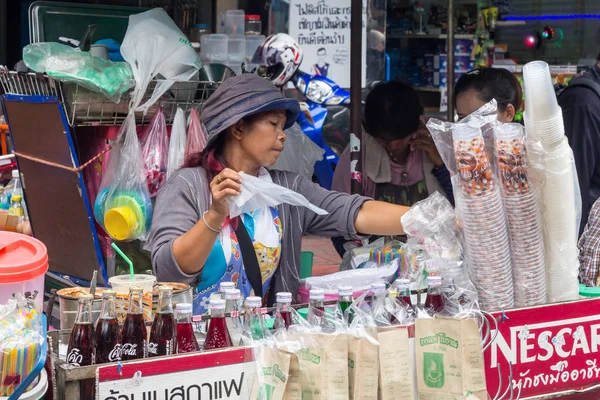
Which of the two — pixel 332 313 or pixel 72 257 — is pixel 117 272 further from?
pixel 332 313

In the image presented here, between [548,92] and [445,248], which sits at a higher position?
[548,92]

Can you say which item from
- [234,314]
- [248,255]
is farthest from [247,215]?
[234,314]

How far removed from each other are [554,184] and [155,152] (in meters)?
1.92

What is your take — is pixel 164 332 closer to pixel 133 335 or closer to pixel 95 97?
pixel 133 335

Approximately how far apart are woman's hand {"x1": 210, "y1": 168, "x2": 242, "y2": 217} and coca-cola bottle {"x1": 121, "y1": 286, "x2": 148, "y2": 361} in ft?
1.74

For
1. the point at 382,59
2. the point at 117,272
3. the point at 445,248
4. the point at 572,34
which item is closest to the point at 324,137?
the point at 382,59

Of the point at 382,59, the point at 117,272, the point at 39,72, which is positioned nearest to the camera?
→ the point at 39,72

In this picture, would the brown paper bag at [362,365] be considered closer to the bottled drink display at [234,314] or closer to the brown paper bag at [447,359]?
the brown paper bag at [447,359]

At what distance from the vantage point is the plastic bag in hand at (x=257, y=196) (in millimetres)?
2727

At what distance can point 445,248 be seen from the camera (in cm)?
270

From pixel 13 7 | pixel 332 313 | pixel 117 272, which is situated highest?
pixel 13 7

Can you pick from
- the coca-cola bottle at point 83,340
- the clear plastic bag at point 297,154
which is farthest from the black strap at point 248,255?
the clear plastic bag at point 297,154

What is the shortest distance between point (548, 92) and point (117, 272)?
2.34 metres

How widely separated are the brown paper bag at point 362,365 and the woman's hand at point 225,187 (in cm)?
64
